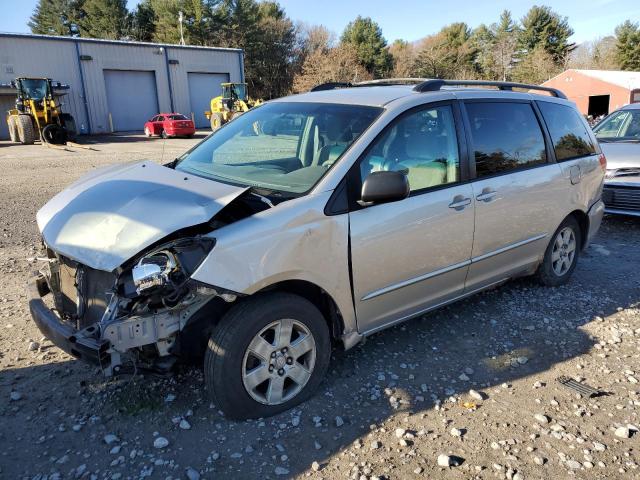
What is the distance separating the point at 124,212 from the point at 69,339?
0.76 meters

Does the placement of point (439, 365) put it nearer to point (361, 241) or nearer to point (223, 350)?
point (361, 241)

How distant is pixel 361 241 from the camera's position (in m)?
3.12

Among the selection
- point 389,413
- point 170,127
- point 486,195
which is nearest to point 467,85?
point 486,195

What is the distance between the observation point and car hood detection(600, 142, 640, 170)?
23.4ft

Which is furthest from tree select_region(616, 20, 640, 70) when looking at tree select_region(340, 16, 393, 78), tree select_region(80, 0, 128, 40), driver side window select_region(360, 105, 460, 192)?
driver side window select_region(360, 105, 460, 192)

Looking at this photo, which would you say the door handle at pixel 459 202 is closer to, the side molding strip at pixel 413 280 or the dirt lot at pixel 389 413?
the side molding strip at pixel 413 280

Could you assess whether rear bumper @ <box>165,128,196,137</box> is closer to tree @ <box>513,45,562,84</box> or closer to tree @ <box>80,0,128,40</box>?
tree @ <box>80,0,128,40</box>

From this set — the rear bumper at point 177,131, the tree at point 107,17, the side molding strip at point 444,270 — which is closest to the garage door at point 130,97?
the rear bumper at point 177,131

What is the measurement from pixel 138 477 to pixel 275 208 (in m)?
1.57

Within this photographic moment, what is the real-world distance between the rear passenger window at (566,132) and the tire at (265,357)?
9.76 ft

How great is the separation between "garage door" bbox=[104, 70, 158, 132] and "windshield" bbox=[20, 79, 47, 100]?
404 inches

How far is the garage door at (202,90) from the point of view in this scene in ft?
130

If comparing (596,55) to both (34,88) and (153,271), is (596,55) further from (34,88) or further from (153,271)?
(153,271)

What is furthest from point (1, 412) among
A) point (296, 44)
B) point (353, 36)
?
point (353, 36)
